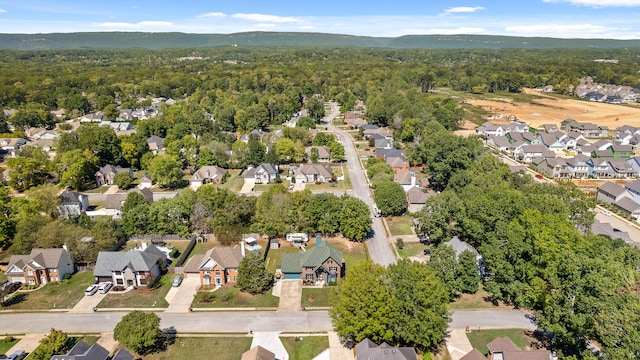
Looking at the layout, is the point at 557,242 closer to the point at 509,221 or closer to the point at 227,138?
the point at 509,221

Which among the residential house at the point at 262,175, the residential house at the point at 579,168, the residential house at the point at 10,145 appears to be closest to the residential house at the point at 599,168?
the residential house at the point at 579,168

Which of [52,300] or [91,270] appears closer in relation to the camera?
[52,300]

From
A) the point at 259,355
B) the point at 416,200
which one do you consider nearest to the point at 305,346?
the point at 259,355

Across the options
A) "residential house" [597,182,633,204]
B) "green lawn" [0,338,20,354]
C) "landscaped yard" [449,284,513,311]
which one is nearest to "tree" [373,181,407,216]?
"landscaped yard" [449,284,513,311]

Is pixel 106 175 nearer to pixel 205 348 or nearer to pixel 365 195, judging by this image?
pixel 365 195

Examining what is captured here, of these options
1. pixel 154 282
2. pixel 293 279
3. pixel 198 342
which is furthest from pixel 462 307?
pixel 154 282

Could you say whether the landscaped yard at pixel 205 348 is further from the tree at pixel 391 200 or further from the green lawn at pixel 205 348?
the tree at pixel 391 200
